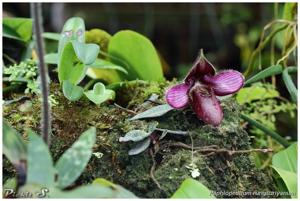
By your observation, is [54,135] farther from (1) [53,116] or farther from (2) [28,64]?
(2) [28,64]

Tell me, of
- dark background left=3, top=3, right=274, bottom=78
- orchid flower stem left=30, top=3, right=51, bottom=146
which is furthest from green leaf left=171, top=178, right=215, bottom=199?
dark background left=3, top=3, right=274, bottom=78

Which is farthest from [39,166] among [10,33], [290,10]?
[290,10]

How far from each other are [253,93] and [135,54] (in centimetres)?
20

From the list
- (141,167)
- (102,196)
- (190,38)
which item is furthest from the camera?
(190,38)

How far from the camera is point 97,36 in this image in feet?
2.64

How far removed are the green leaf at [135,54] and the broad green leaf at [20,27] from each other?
0.44ft

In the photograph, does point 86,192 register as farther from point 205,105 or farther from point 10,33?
point 10,33

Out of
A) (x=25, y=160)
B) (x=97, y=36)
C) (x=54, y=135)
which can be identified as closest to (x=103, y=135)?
(x=54, y=135)

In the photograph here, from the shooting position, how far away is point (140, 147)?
558mm

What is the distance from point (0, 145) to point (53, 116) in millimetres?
103

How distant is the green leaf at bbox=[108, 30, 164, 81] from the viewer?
0.74 m

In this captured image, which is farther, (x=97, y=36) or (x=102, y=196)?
(x=97, y=36)

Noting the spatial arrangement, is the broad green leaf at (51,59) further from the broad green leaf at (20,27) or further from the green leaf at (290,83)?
the green leaf at (290,83)

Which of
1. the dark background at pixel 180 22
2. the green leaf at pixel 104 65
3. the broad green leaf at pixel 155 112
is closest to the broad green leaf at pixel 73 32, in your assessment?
the green leaf at pixel 104 65
